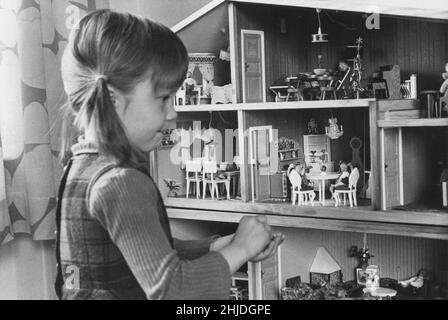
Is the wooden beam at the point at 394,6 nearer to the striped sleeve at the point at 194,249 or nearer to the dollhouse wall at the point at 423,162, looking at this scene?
the dollhouse wall at the point at 423,162

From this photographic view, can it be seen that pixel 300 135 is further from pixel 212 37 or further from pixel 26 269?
pixel 26 269

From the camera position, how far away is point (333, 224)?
1.14 meters

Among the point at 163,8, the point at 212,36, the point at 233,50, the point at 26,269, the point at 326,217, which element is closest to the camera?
the point at 326,217

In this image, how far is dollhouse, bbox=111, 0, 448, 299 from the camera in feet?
3.74

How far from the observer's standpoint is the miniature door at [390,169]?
1.09 metres

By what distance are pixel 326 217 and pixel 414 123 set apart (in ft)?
0.74

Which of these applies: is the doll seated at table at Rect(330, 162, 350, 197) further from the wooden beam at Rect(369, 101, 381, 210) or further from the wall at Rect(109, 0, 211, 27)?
the wall at Rect(109, 0, 211, 27)

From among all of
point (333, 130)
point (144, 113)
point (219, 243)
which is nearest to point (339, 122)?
point (333, 130)

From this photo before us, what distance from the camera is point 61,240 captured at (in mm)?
756

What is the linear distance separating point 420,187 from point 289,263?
302 millimetres

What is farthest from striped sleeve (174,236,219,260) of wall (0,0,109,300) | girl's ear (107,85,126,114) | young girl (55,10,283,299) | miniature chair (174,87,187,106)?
wall (0,0,109,300)

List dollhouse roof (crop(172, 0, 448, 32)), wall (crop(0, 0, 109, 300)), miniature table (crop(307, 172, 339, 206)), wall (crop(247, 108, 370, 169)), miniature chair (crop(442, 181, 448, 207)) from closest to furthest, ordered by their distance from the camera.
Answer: dollhouse roof (crop(172, 0, 448, 32)) < miniature chair (crop(442, 181, 448, 207)) < miniature table (crop(307, 172, 339, 206)) < wall (crop(247, 108, 370, 169)) < wall (crop(0, 0, 109, 300))

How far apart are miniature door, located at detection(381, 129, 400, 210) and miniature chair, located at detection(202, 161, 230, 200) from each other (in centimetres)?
34
